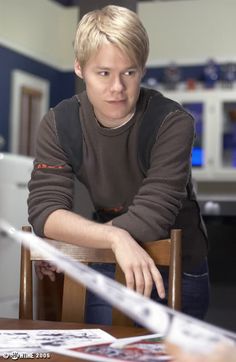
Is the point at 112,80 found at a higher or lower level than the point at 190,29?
lower

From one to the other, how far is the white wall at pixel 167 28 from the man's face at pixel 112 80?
4883 mm

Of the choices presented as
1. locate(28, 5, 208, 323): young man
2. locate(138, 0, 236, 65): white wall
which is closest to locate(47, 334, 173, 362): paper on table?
locate(28, 5, 208, 323): young man

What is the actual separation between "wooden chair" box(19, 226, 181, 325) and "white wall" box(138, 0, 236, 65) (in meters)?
4.98

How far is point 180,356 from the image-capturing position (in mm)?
208

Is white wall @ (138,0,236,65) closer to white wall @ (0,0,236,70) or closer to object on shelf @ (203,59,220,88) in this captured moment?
white wall @ (0,0,236,70)

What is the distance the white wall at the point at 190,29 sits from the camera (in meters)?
5.86

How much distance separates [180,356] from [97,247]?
89 centimetres

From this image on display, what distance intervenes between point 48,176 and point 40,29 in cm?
543

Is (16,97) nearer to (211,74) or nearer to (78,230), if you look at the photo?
(211,74)

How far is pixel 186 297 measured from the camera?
1.27 m

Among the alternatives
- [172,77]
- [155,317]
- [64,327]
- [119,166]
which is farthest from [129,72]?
[172,77]

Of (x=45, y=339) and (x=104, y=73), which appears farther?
(x=104, y=73)

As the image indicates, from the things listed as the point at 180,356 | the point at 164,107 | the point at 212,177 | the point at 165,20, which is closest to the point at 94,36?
the point at 164,107

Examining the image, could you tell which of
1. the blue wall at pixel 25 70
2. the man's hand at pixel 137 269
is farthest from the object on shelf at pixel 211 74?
the man's hand at pixel 137 269
